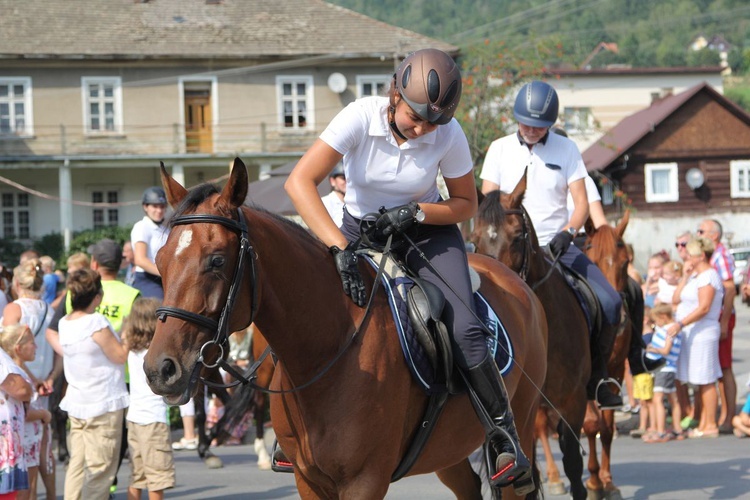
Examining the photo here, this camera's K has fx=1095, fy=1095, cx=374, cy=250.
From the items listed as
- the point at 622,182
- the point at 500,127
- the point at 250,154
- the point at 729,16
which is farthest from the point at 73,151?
the point at 729,16

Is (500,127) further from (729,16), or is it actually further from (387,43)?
(729,16)

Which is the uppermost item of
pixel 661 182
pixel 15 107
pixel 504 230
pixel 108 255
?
pixel 15 107

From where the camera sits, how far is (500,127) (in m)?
31.2

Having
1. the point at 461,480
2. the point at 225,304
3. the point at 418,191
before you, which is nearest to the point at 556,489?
the point at 461,480

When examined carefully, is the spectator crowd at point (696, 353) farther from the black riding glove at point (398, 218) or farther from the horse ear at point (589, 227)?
the black riding glove at point (398, 218)

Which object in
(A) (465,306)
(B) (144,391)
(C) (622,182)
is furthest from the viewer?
(C) (622,182)

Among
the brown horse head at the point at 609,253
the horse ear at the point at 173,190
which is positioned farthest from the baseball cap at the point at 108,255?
the horse ear at the point at 173,190

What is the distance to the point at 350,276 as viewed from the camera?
5.25 meters

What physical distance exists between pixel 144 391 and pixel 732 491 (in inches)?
206

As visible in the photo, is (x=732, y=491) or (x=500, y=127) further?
(x=500, y=127)

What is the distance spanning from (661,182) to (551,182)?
5015 centimetres

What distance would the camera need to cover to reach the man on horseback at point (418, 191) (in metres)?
5.36

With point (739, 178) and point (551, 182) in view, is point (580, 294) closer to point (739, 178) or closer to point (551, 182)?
point (551, 182)

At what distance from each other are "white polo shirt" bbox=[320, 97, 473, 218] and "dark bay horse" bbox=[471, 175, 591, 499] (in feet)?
7.58
